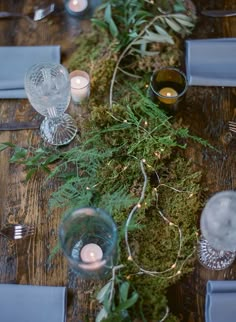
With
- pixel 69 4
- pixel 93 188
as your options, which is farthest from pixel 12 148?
pixel 69 4

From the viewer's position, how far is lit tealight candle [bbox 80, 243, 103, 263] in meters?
1.04

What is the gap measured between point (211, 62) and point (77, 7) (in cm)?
39

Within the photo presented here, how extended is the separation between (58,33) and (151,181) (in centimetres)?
50

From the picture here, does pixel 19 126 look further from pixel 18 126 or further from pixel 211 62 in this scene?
pixel 211 62

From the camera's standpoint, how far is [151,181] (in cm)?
112

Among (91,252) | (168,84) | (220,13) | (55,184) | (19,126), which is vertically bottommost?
(91,252)

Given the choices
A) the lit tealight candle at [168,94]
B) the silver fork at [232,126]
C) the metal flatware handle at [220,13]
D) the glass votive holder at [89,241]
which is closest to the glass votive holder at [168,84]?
the lit tealight candle at [168,94]

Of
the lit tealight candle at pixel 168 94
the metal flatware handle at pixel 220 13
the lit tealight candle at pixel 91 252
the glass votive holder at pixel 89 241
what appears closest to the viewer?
the glass votive holder at pixel 89 241

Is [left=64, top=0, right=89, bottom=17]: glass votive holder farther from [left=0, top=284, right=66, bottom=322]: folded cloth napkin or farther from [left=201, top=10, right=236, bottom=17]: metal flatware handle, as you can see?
[left=0, top=284, right=66, bottom=322]: folded cloth napkin

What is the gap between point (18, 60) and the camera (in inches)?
50.6

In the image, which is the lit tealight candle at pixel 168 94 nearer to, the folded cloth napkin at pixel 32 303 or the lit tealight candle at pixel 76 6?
the lit tealight candle at pixel 76 6

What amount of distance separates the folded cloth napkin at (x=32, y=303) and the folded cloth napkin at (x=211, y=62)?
595 mm

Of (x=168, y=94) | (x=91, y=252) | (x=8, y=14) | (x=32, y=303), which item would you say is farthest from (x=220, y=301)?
(x=8, y=14)

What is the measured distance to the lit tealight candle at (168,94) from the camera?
116 centimetres
